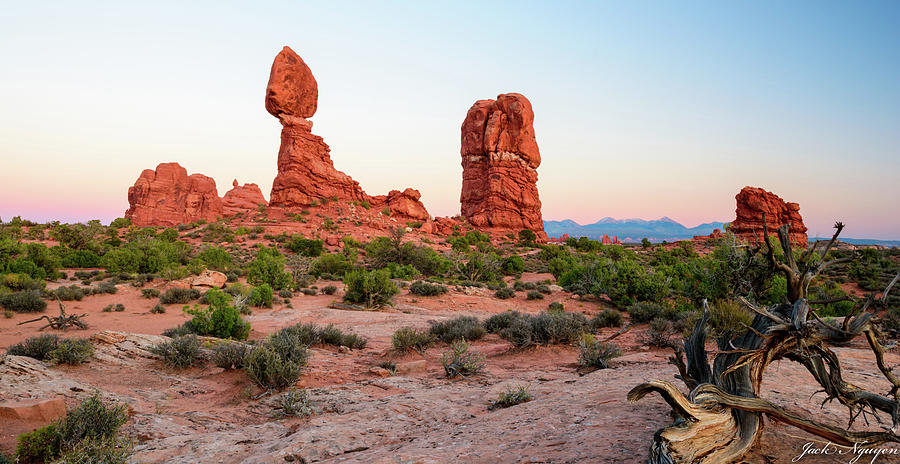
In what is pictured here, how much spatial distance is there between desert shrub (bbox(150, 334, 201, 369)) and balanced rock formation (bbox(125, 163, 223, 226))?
197 ft

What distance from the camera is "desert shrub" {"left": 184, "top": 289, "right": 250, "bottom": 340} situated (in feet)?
29.9

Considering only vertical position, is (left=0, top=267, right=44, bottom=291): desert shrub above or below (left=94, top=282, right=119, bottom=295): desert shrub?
above

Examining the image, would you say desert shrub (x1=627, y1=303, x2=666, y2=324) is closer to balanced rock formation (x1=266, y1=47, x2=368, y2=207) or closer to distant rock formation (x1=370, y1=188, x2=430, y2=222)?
balanced rock formation (x1=266, y1=47, x2=368, y2=207)

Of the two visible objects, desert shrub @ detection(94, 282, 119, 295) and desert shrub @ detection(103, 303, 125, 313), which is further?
desert shrub @ detection(94, 282, 119, 295)

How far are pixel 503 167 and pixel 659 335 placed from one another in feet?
150

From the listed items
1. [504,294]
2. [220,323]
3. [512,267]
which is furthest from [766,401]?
[512,267]

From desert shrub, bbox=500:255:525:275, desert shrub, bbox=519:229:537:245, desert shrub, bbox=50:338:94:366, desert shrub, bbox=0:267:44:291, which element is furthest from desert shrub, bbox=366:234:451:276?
desert shrub, bbox=519:229:537:245

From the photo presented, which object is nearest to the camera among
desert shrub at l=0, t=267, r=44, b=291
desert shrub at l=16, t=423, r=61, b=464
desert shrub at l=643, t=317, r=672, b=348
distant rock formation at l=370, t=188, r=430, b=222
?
desert shrub at l=16, t=423, r=61, b=464

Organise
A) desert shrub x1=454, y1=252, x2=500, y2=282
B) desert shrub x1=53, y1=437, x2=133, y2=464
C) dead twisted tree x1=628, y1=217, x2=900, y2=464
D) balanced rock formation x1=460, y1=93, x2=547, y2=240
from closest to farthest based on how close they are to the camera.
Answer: dead twisted tree x1=628, y1=217, x2=900, y2=464, desert shrub x1=53, y1=437, x2=133, y2=464, desert shrub x1=454, y1=252, x2=500, y2=282, balanced rock formation x1=460, y1=93, x2=547, y2=240

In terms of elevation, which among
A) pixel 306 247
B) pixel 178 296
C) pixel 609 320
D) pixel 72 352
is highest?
pixel 306 247

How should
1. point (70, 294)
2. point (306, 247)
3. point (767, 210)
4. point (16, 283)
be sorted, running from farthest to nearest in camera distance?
point (767, 210) < point (306, 247) < point (16, 283) < point (70, 294)

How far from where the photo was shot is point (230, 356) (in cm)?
680

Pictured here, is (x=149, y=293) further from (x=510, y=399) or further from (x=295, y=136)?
(x=295, y=136)

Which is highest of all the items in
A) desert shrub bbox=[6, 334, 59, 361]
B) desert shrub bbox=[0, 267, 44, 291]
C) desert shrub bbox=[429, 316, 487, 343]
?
desert shrub bbox=[0, 267, 44, 291]
